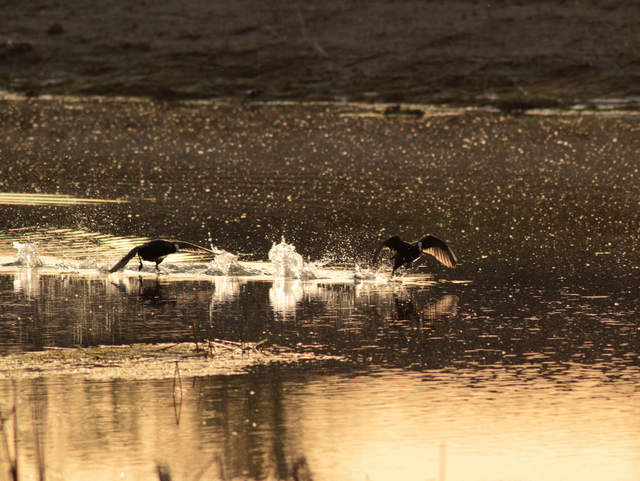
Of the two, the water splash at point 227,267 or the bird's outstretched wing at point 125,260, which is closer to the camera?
the bird's outstretched wing at point 125,260

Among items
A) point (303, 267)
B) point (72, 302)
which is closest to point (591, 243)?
point (303, 267)

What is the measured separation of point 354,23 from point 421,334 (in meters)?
47.3

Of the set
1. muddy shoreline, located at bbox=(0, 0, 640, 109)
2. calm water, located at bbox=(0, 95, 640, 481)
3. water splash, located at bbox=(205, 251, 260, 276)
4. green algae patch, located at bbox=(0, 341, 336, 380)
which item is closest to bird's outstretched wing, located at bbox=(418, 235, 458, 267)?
calm water, located at bbox=(0, 95, 640, 481)

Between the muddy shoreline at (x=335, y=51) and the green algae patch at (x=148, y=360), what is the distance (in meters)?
34.8

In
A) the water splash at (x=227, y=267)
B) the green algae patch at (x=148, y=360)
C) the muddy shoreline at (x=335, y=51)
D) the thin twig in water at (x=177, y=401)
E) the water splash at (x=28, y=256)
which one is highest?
the muddy shoreline at (x=335, y=51)

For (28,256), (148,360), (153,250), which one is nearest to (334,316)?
(148,360)

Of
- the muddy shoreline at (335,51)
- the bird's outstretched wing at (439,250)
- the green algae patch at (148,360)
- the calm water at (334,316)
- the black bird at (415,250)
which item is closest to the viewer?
the calm water at (334,316)

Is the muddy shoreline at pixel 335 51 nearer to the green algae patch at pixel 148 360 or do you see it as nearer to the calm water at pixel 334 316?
the calm water at pixel 334 316

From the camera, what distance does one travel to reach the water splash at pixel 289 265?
53.3 feet

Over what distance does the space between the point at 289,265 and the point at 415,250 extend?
158 cm

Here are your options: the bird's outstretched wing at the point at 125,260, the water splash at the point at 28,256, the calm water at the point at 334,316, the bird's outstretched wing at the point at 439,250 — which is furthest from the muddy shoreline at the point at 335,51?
the bird's outstretched wing at the point at 125,260

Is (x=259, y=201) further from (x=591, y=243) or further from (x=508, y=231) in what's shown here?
(x=591, y=243)

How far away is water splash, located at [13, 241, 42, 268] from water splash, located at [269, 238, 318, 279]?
2.91 m

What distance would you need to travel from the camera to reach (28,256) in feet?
54.9
